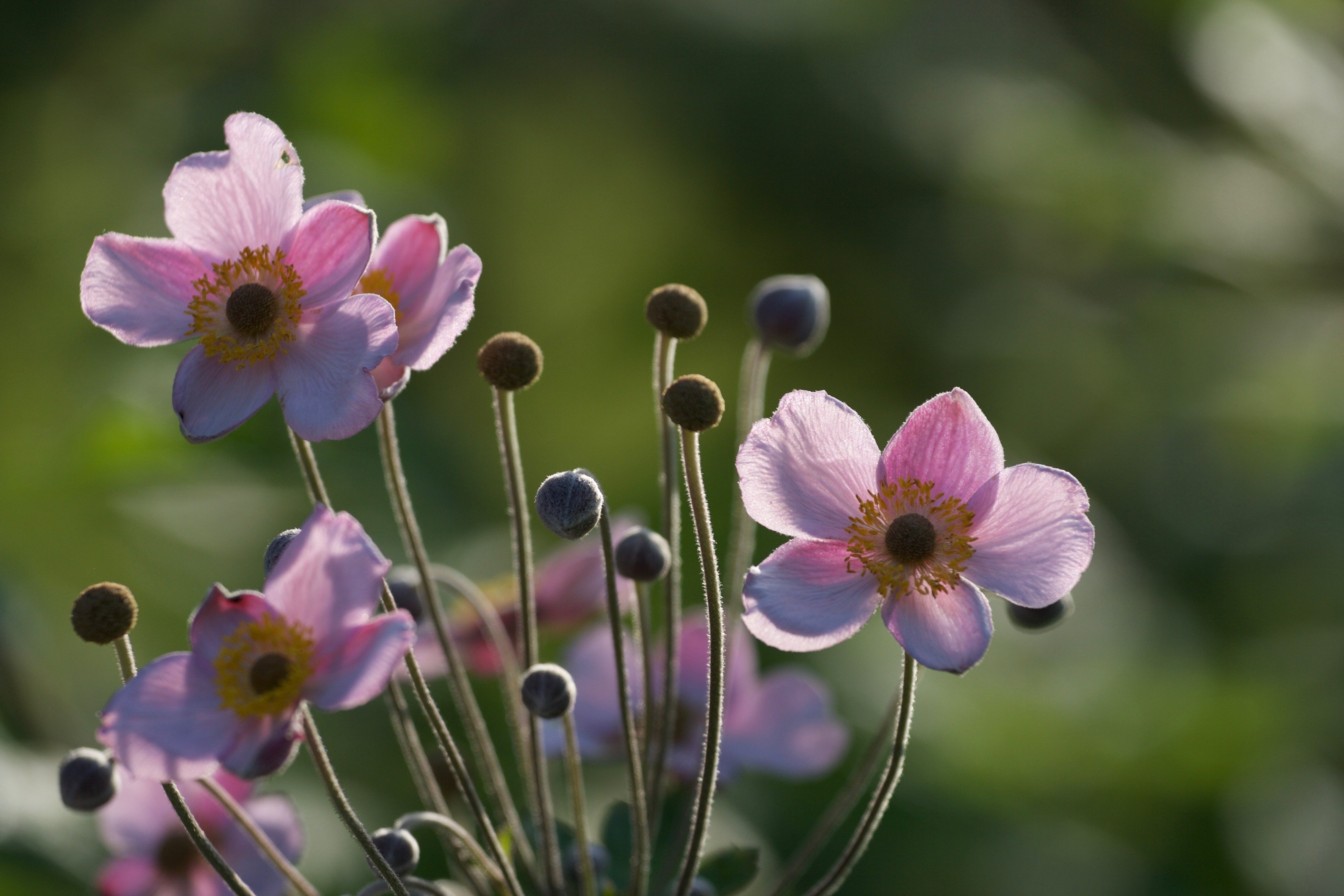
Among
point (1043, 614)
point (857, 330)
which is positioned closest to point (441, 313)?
point (1043, 614)

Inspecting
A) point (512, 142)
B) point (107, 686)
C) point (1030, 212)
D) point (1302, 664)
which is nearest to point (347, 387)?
point (107, 686)

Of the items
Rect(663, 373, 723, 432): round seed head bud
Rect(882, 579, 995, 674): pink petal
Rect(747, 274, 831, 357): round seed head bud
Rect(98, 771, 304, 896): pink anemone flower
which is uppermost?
Rect(747, 274, 831, 357): round seed head bud

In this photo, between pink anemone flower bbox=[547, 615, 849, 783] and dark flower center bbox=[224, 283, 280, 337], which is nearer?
dark flower center bbox=[224, 283, 280, 337]

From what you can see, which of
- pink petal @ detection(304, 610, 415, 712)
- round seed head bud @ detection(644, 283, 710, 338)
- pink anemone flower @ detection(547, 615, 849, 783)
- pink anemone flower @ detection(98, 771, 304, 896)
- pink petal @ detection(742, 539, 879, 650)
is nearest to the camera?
pink petal @ detection(304, 610, 415, 712)

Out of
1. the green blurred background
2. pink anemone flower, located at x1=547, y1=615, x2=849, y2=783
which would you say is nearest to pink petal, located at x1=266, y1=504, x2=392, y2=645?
pink anemone flower, located at x1=547, y1=615, x2=849, y2=783

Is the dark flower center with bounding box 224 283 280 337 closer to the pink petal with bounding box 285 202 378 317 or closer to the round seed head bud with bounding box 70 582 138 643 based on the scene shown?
the pink petal with bounding box 285 202 378 317

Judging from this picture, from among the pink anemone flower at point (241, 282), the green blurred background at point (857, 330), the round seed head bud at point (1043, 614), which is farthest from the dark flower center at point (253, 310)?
the green blurred background at point (857, 330)
